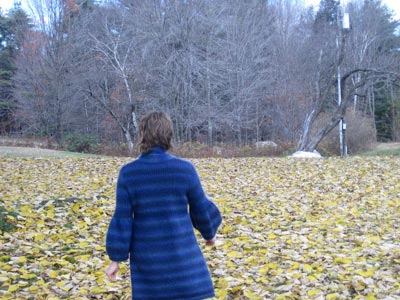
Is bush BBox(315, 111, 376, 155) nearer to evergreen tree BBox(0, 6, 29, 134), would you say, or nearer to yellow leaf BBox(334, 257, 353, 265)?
evergreen tree BBox(0, 6, 29, 134)

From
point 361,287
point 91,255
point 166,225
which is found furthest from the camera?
point 91,255

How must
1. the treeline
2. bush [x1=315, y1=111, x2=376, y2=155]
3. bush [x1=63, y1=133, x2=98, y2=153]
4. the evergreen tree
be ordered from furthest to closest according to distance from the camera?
the evergreen tree, bush [x1=63, y1=133, x2=98, y2=153], bush [x1=315, y1=111, x2=376, y2=155], the treeline

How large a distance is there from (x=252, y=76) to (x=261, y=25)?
3.84m

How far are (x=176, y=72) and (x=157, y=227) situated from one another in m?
20.5

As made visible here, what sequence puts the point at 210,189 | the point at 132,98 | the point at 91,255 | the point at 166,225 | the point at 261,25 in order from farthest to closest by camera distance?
the point at 261,25 < the point at 132,98 < the point at 210,189 < the point at 91,255 < the point at 166,225

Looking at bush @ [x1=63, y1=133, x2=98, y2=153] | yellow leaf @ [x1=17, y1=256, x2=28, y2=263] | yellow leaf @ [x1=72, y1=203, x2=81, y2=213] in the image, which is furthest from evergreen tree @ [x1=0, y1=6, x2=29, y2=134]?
yellow leaf @ [x1=17, y1=256, x2=28, y2=263]

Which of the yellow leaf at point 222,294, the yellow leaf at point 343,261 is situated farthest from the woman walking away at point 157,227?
the yellow leaf at point 343,261

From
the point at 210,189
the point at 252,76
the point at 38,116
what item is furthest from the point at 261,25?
the point at 210,189

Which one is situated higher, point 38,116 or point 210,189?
point 38,116

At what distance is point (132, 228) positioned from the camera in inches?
103

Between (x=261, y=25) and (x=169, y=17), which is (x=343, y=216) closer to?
(x=169, y=17)

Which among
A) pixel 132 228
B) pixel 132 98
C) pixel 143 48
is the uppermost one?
pixel 143 48

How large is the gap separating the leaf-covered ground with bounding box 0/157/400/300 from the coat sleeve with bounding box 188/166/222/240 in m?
1.57

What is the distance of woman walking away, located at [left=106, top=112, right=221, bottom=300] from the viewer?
8.41 feet
